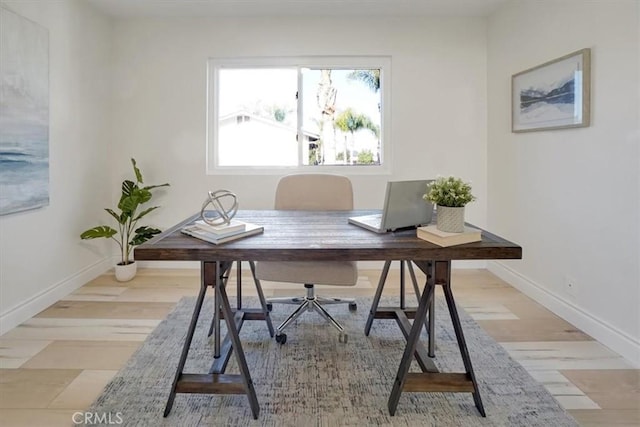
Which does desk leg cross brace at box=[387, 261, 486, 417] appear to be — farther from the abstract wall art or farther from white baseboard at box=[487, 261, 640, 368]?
the abstract wall art

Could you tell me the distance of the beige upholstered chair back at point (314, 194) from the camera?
2.65 m

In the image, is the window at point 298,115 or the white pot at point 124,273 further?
the window at point 298,115

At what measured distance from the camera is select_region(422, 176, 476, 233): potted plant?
5.20 ft

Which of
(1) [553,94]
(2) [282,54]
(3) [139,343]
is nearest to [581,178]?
(1) [553,94]

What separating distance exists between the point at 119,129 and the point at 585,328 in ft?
13.1

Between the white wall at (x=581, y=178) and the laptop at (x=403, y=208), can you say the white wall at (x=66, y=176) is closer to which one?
the laptop at (x=403, y=208)

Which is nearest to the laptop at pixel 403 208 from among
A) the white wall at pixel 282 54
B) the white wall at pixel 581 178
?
the white wall at pixel 581 178

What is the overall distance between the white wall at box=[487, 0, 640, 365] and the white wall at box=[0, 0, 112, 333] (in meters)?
3.47

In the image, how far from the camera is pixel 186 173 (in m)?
3.80

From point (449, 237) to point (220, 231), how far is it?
2.90 feet

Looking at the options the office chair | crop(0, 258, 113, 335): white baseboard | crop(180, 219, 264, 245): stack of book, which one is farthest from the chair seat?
crop(0, 258, 113, 335): white baseboard

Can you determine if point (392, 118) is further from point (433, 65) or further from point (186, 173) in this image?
point (186, 173)

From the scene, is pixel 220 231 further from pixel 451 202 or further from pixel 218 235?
pixel 451 202

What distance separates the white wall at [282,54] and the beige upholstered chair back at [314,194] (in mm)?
1173
